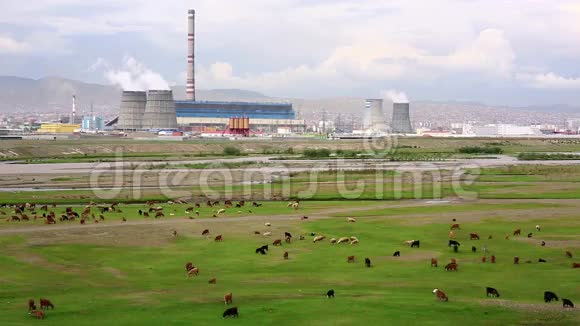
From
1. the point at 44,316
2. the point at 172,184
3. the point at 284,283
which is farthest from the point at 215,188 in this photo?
the point at 44,316

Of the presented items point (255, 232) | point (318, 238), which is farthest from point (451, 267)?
point (255, 232)

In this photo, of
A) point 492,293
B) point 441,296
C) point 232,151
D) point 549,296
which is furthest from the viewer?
point 232,151

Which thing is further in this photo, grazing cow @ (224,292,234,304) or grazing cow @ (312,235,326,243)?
grazing cow @ (312,235,326,243)

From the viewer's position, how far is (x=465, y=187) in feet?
255

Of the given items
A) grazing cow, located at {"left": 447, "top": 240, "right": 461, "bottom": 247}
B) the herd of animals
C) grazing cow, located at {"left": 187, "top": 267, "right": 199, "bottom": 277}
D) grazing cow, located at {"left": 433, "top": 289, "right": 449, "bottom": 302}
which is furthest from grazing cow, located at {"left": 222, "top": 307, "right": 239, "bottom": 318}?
grazing cow, located at {"left": 447, "top": 240, "right": 461, "bottom": 247}

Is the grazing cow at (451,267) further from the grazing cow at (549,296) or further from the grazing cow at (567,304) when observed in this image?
the grazing cow at (567,304)

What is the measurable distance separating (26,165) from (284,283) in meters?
92.3

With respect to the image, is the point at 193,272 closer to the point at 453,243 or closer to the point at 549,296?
the point at 453,243
